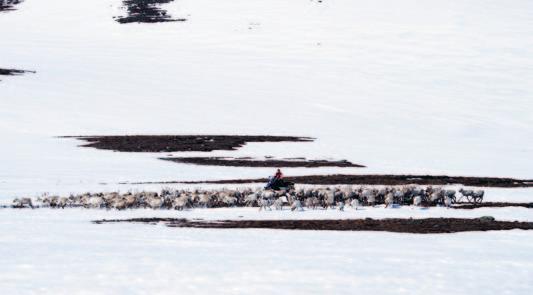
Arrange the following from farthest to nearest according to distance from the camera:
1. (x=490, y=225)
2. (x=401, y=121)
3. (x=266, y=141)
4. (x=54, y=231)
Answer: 1. (x=401, y=121)
2. (x=266, y=141)
3. (x=490, y=225)
4. (x=54, y=231)

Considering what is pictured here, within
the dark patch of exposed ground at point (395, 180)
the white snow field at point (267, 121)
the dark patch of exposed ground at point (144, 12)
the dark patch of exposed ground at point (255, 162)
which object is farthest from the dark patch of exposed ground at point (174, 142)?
the dark patch of exposed ground at point (144, 12)

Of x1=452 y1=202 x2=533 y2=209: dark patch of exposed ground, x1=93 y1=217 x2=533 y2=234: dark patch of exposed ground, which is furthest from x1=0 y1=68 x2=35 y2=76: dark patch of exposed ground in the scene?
x1=93 y1=217 x2=533 y2=234: dark patch of exposed ground

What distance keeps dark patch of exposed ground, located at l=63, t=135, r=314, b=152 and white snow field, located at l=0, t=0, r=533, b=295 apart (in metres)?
1.56

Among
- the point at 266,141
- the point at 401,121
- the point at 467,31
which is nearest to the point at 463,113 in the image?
the point at 401,121

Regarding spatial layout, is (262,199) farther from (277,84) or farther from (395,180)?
(277,84)

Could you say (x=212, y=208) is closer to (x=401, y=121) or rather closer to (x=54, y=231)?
(x=54, y=231)

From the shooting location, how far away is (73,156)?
1941 inches

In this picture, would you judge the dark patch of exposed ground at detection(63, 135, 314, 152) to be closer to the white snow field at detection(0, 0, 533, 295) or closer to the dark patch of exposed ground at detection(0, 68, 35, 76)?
the white snow field at detection(0, 0, 533, 295)

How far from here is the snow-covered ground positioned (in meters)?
20.2

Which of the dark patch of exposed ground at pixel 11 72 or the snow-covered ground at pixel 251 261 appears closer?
the snow-covered ground at pixel 251 261

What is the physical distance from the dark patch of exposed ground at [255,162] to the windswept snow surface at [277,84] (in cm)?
162

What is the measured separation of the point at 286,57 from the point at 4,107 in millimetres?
30112

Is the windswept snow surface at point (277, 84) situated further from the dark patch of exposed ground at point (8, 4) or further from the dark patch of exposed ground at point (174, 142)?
the dark patch of exposed ground at point (174, 142)

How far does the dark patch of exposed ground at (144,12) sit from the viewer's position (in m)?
104
